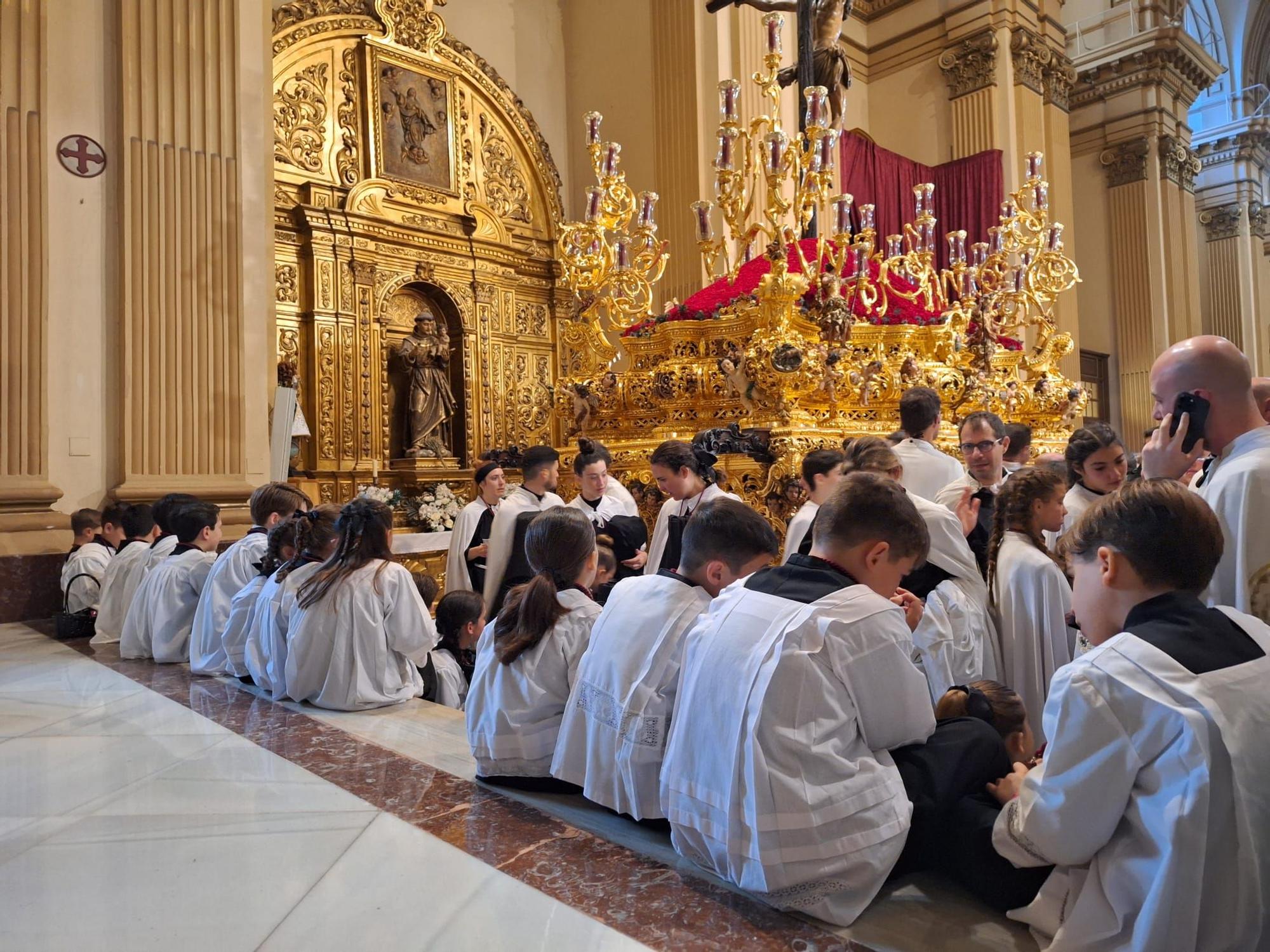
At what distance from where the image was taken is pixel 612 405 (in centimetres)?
700

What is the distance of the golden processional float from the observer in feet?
20.2

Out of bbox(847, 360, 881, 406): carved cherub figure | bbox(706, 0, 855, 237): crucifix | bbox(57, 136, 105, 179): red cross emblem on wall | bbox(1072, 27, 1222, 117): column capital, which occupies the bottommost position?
→ bbox(847, 360, 881, 406): carved cherub figure

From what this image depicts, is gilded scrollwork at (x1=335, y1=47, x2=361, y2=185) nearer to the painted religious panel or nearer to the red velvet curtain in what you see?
the painted religious panel

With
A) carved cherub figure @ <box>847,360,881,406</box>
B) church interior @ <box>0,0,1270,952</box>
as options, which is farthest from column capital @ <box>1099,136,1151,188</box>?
carved cherub figure @ <box>847,360,881,406</box>

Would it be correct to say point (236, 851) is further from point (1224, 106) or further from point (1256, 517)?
point (1224, 106)

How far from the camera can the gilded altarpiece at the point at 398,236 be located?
10109 mm

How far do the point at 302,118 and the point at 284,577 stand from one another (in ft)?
25.3

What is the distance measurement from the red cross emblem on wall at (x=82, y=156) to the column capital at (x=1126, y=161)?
55.2 ft

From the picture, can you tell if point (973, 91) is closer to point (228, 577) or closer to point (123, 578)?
point (228, 577)

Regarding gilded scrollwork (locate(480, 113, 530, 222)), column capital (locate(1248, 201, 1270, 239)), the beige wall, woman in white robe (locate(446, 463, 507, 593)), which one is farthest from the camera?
column capital (locate(1248, 201, 1270, 239))

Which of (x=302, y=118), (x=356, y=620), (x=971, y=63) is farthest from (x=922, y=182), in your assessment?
(x=356, y=620)

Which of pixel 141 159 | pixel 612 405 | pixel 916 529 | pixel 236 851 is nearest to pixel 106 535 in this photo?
pixel 141 159

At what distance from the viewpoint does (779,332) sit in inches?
247

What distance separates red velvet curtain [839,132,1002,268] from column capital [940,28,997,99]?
126 cm
